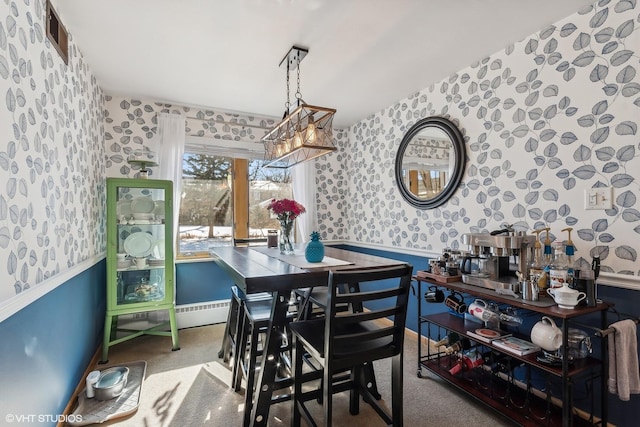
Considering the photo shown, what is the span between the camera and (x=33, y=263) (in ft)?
4.60

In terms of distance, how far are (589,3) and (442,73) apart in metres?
0.97

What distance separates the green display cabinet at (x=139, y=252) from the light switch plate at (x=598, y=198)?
313cm

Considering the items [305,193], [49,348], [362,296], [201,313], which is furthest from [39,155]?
[305,193]

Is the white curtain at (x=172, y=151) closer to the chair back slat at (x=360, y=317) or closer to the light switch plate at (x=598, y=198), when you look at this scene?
the chair back slat at (x=360, y=317)

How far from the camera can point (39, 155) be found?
150cm

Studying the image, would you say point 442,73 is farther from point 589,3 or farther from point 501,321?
point 501,321

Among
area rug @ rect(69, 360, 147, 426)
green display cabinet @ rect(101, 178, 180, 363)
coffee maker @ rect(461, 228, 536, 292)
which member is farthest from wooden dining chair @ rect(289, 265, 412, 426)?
green display cabinet @ rect(101, 178, 180, 363)

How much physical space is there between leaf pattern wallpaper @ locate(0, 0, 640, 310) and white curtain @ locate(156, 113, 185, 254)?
0.90ft

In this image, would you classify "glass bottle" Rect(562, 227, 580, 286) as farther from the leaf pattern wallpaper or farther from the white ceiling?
the white ceiling

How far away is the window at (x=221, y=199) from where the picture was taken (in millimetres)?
3344

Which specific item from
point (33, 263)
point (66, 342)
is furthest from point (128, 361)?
point (33, 263)

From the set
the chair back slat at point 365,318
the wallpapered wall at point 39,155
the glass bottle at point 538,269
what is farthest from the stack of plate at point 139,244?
the glass bottle at point 538,269

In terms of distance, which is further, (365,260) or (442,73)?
(442,73)

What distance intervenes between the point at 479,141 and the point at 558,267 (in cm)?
111
